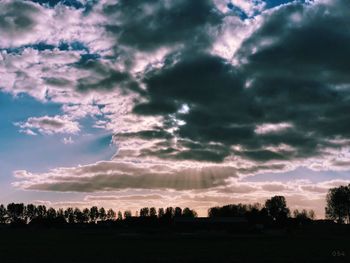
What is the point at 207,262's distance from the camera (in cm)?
3734

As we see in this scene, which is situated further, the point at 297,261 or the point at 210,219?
the point at 210,219

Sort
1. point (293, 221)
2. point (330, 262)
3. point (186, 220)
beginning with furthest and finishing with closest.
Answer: point (293, 221), point (186, 220), point (330, 262)

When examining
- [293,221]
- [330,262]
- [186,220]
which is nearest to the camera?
[330,262]

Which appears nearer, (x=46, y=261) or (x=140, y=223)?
(x=46, y=261)

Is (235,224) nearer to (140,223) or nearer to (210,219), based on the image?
(210,219)

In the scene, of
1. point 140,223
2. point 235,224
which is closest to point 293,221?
point 235,224

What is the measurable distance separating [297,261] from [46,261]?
2082cm

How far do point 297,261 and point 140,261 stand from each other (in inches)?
511

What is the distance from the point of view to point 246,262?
123ft

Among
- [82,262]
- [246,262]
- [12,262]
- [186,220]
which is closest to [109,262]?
[82,262]

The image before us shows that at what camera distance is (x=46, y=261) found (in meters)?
39.0

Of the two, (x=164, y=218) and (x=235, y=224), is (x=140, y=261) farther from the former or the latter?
(x=164, y=218)

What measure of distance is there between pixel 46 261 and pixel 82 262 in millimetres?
3471

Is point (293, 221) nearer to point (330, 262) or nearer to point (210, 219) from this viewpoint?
point (210, 219)
